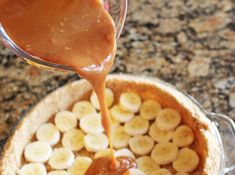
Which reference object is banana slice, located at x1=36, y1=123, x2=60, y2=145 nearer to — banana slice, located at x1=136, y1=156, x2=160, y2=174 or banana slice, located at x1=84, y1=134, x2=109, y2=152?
banana slice, located at x1=84, y1=134, x2=109, y2=152

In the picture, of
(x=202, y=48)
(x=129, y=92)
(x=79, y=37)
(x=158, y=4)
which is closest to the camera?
(x=79, y=37)

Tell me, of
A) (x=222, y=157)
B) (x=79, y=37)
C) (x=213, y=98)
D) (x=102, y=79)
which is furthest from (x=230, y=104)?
(x=79, y=37)

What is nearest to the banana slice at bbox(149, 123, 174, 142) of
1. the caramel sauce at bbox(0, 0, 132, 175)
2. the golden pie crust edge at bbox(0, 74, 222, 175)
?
the golden pie crust edge at bbox(0, 74, 222, 175)

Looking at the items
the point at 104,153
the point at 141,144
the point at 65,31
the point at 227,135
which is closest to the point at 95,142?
the point at 104,153

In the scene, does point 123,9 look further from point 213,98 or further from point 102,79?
point 213,98

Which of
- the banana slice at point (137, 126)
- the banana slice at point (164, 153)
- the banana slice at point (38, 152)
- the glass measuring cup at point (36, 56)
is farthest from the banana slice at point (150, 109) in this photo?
the glass measuring cup at point (36, 56)

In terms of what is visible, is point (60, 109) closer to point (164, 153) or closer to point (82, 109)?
point (82, 109)
